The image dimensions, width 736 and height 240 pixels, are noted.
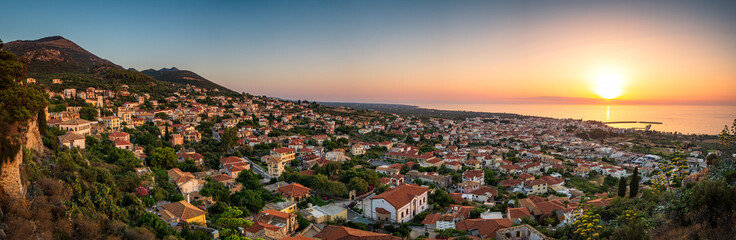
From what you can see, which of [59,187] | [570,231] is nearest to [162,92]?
[59,187]

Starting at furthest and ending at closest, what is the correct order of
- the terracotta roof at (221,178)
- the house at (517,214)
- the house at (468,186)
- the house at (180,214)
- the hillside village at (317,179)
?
the house at (468,186)
the terracotta roof at (221,178)
the house at (517,214)
the hillside village at (317,179)
the house at (180,214)

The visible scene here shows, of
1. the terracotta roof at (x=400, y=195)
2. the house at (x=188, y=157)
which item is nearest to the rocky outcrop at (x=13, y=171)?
the terracotta roof at (x=400, y=195)

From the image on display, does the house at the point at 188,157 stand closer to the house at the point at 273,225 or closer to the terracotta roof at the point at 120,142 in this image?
the terracotta roof at the point at 120,142

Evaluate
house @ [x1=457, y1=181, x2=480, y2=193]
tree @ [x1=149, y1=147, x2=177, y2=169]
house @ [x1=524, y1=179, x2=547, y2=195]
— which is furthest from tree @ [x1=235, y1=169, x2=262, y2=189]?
house @ [x1=524, y1=179, x2=547, y2=195]

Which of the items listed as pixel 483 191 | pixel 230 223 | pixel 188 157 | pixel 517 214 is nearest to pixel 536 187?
pixel 483 191

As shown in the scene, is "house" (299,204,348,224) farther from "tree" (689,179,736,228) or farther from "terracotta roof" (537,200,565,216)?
"tree" (689,179,736,228)

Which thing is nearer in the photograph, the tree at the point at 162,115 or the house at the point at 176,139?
the house at the point at 176,139
